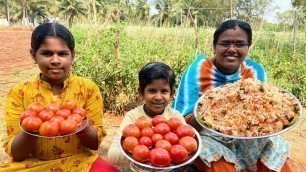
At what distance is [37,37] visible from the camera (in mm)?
1746

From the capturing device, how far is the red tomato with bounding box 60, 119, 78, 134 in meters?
1.49

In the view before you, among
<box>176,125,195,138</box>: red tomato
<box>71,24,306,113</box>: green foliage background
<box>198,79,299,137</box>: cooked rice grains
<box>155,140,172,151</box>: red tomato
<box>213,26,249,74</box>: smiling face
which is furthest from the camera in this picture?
<box>71,24,306,113</box>: green foliage background

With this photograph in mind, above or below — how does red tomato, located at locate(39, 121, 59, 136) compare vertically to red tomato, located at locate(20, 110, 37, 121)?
below

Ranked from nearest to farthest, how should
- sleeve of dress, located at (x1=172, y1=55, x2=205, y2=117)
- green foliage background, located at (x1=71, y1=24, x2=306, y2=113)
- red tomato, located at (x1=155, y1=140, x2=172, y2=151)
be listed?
1. red tomato, located at (x1=155, y1=140, x2=172, y2=151)
2. sleeve of dress, located at (x1=172, y1=55, x2=205, y2=117)
3. green foliage background, located at (x1=71, y1=24, x2=306, y2=113)

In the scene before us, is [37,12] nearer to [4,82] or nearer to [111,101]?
[4,82]

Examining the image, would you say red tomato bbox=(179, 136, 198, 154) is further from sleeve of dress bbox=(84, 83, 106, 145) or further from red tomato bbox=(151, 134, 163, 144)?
sleeve of dress bbox=(84, 83, 106, 145)

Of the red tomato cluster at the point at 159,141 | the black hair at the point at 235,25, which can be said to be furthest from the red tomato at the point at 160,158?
the black hair at the point at 235,25

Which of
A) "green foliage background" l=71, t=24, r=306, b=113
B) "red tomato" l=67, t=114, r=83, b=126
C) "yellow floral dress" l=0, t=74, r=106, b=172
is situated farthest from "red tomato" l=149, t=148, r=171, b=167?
"green foliage background" l=71, t=24, r=306, b=113

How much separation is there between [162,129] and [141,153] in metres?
0.22

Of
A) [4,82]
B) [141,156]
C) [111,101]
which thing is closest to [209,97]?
[141,156]

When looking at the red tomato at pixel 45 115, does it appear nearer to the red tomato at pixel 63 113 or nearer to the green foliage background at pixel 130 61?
the red tomato at pixel 63 113

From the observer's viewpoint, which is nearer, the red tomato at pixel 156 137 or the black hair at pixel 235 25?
the red tomato at pixel 156 137

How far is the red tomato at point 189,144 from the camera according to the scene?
5.24 feet

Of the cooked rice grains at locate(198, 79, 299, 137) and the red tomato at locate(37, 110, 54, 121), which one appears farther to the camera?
the cooked rice grains at locate(198, 79, 299, 137)
